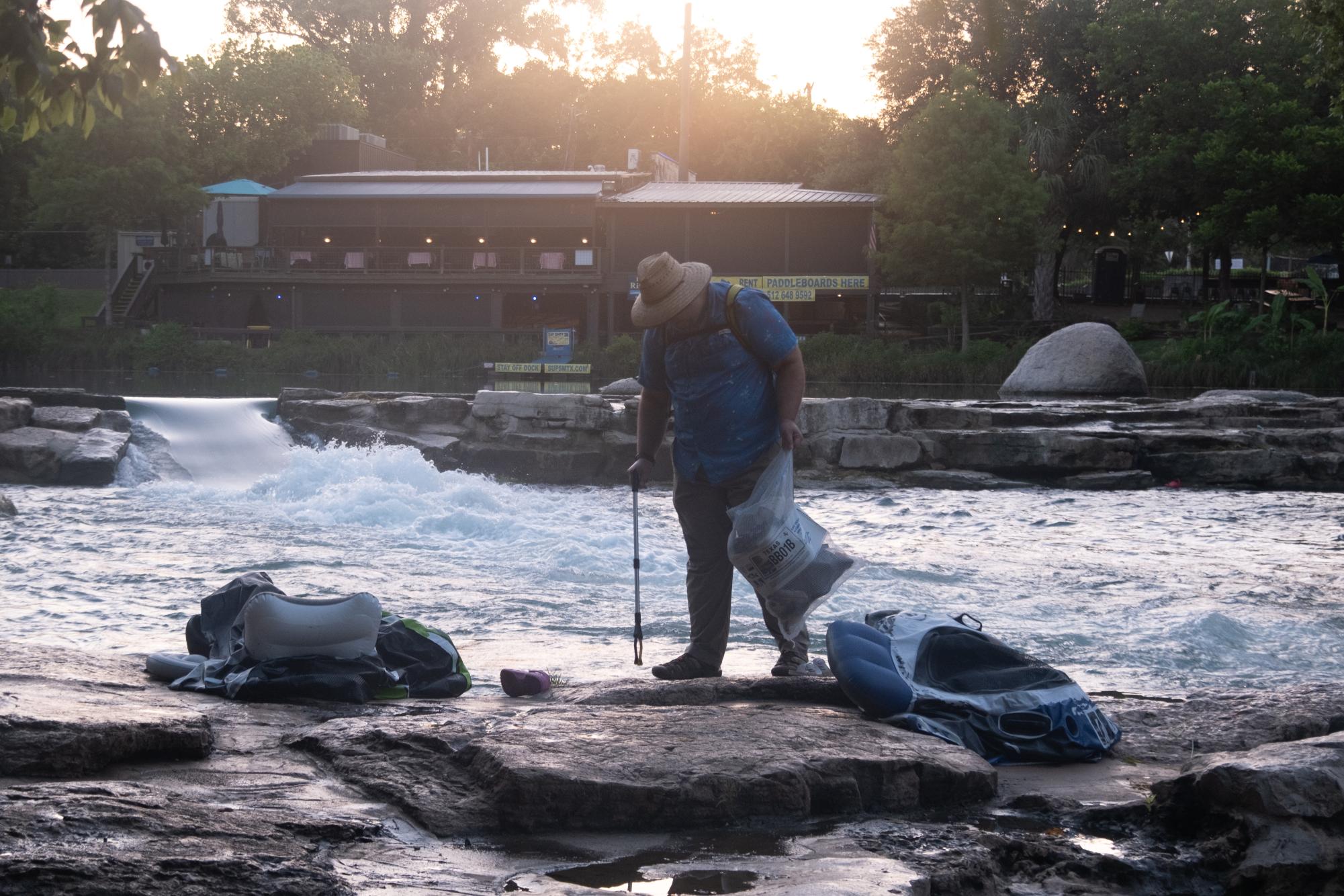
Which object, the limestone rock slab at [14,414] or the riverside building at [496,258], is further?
the riverside building at [496,258]

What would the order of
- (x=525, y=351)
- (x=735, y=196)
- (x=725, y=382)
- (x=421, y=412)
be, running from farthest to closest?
(x=735, y=196) → (x=525, y=351) → (x=421, y=412) → (x=725, y=382)

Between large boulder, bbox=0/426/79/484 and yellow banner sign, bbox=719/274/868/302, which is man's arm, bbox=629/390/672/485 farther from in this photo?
yellow banner sign, bbox=719/274/868/302

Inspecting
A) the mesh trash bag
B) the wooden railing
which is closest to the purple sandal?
the mesh trash bag

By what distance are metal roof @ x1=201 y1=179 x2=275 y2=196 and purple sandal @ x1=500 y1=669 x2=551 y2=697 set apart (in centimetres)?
3353

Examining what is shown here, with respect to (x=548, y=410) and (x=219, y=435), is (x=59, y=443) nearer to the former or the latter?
(x=219, y=435)

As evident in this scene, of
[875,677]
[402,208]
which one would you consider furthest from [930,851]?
[402,208]

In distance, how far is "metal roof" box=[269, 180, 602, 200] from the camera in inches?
1377

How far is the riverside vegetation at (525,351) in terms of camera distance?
27.7 m

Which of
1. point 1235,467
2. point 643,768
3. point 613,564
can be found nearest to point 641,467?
point 643,768

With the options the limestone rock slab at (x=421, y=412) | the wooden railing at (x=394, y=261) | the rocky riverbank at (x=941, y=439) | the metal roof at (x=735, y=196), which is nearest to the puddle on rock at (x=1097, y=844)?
the rocky riverbank at (x=941, y=439)

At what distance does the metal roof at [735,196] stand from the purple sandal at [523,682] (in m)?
30.6

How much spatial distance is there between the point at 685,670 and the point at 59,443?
10818 millimetres

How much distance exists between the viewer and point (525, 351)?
31.9 metres

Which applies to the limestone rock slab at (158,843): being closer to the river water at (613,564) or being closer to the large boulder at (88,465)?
the river water at (613,564)
